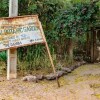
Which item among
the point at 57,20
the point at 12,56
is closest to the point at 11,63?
the point at 12,56

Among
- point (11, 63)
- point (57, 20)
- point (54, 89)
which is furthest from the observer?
point (57, 20)

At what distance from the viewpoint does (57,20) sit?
357 inches

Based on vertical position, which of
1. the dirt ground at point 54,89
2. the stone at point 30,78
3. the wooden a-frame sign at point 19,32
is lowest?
the dirt ground at point 54,89

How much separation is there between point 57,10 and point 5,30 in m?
2.95

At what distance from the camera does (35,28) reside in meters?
6.84

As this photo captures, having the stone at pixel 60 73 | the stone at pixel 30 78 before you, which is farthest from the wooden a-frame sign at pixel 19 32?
the stone at pixel 60 73

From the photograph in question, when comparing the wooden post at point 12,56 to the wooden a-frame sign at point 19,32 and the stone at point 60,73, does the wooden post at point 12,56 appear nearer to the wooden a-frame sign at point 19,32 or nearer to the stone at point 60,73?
the wooden a-frame sign at point 19,32

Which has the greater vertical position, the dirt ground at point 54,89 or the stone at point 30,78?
the stone at point 30,78

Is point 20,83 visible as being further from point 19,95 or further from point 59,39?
point 59,39

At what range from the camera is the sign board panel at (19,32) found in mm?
6621

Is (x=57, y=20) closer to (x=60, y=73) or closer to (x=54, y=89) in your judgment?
(x=60, y=73)

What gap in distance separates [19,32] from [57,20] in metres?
2.55

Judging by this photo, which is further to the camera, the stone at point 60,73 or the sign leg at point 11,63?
the stone at point 60,73

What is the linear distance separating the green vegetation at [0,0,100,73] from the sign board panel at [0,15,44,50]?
4.48 ft
